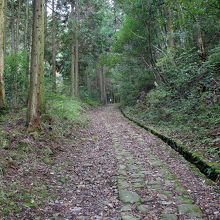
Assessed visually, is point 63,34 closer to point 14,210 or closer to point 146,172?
point 146,172

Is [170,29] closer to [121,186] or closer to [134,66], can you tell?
[134,66]

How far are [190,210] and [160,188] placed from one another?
3.96 feet

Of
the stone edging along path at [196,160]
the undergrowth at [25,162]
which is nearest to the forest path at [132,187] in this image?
the stone edging along path at [196,160]

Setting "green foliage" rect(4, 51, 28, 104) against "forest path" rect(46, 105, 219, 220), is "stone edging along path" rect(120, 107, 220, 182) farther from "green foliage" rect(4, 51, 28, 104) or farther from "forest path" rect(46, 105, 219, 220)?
"green foliage" rect(4, 51, 28, 104)

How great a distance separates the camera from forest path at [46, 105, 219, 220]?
5.06 metres

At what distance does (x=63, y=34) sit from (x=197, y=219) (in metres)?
24.2

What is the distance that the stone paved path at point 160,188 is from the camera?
4.99 m

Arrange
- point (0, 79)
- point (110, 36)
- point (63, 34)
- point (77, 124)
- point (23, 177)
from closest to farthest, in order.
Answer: point (23, 177)
point (0, 79)
point (77, 124)
point (63, 34)
point (110, 36)

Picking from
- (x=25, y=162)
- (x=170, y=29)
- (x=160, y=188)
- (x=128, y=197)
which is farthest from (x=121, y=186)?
(x=170, y=29)

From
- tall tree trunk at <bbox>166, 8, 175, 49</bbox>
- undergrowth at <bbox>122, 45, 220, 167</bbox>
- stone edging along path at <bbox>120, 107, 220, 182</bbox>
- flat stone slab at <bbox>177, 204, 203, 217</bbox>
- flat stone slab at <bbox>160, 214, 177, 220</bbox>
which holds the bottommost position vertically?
flat stone slab at <bbox>160, 214, 177, 220</bbox>

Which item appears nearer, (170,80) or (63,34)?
(170,80)

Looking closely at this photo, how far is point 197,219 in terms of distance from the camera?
4660 mm

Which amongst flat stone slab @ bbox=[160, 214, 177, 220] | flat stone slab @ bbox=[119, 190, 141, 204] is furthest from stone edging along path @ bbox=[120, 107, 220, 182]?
flat stone slab @ bbox=[160, 214, 177, 220]

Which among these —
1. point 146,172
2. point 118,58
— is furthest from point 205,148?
point 118,58
